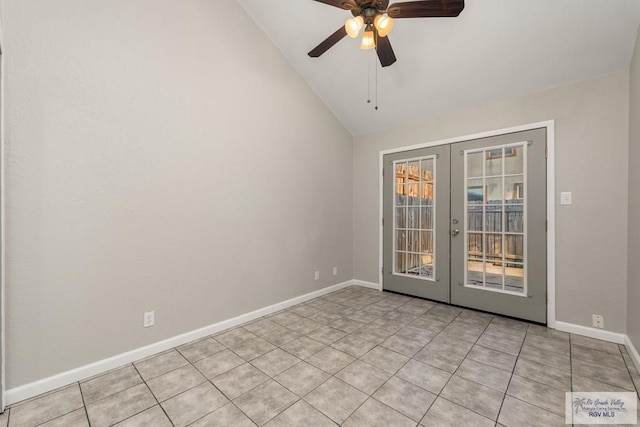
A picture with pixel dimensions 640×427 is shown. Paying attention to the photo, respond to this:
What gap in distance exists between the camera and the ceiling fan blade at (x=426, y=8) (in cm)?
176

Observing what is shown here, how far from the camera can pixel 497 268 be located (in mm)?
3174

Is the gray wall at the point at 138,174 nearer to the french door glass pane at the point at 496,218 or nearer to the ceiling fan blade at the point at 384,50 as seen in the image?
the ceiling fan blade at the point at 384,50

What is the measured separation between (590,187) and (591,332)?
1379 millimetres

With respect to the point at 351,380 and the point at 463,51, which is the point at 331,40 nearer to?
the point at 463,51

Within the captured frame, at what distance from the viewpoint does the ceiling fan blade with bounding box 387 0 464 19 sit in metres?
1.76

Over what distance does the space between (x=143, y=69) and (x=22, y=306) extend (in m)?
1.92

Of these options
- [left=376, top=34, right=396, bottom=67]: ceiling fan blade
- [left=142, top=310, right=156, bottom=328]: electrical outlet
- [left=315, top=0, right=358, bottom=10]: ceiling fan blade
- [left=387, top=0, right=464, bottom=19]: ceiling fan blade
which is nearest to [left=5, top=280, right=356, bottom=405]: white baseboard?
[left=142, top=310, right=156, bottom=328]: electrical outlet

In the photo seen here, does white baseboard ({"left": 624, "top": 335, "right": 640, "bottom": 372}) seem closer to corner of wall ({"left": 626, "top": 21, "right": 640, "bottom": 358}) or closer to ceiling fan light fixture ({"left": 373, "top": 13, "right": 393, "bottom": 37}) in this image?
corner of wall ({"left": 626, "top": 21, "right": 640, "bottom": 358})

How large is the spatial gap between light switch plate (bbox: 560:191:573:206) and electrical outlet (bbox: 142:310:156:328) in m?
4.00

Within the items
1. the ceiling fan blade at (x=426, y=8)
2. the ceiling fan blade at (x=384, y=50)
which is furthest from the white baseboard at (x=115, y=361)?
the ceiling fan blade at (x=426, y=8)

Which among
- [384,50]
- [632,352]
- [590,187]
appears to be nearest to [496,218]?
[590,187]

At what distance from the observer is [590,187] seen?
8.61ft

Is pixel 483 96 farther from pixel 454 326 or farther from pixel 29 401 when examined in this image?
pixel 29 401

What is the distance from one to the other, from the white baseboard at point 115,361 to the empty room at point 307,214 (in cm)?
1
